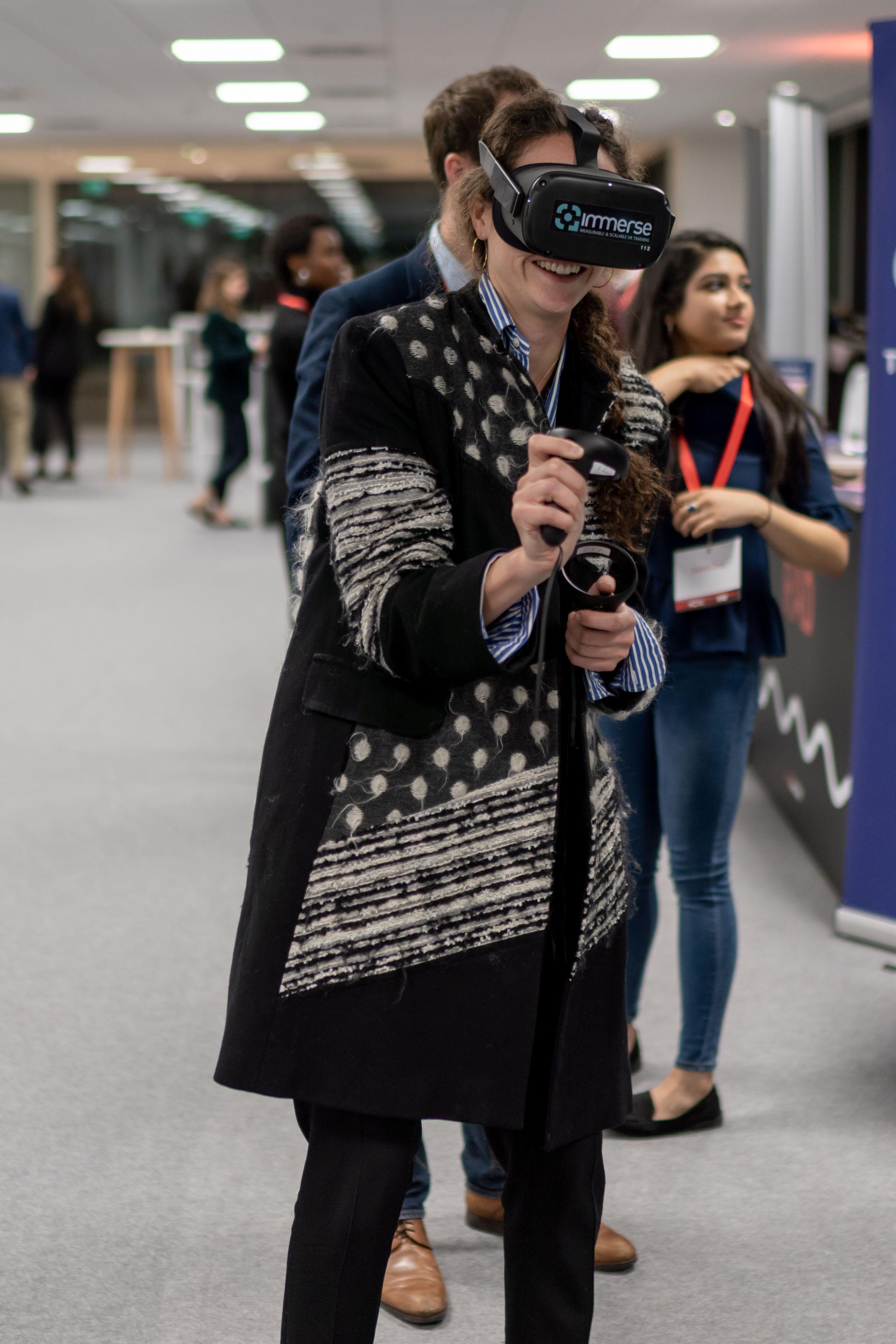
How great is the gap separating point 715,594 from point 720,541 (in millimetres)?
96

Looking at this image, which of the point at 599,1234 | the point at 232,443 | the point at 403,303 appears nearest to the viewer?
the point at 403,303

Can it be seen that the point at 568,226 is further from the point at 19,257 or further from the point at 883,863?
the point at 19,257

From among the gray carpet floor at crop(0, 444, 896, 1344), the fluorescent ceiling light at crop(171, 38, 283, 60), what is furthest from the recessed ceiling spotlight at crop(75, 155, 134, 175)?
the gray carpet floor at crop(0, 444, 896, 1344)

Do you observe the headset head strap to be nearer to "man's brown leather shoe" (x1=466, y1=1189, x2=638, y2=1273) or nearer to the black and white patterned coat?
the black and white patterned coat

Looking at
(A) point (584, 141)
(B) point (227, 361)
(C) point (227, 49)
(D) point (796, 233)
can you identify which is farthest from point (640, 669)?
(C) point (227, 49)

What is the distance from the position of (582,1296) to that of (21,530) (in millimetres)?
8030

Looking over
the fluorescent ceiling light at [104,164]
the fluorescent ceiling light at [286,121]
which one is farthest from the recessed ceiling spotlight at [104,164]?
the fluorescent ceiling light at [286,121]

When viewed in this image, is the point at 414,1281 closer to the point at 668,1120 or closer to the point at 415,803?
the point at 668,1120

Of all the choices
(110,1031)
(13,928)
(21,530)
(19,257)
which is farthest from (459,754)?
(19,257)

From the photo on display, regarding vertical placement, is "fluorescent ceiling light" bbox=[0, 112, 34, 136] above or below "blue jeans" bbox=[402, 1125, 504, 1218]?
above

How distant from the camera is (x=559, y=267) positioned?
1.09 m

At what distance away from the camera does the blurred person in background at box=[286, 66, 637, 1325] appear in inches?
65.5

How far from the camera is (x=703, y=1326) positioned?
1673 mm

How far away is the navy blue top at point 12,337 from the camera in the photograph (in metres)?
9.70
